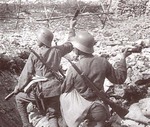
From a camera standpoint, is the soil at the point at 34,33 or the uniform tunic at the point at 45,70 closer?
the uniform tunic at the point at 45,70

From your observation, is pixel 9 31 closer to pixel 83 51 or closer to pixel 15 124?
pixel 15 124

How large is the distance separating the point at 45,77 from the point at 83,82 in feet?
4.31

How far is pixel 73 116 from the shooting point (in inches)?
175

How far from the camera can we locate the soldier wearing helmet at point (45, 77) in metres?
5.33

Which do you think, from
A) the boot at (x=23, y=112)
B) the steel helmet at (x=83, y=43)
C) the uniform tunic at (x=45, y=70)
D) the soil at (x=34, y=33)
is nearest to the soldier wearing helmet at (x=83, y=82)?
the steel helmet at (x=83, y=43)

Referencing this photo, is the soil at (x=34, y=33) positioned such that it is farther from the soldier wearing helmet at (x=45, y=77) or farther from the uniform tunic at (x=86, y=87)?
the uniform tunic at (x=86, y=87)

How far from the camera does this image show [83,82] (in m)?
4.25

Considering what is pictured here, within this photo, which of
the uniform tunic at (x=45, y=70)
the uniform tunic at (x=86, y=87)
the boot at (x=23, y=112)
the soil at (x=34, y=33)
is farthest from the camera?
the soil at (x=34, y=33)

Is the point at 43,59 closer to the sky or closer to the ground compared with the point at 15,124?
closer to the sky

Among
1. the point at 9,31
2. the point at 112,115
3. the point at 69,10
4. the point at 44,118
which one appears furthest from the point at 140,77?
the point at 69,10

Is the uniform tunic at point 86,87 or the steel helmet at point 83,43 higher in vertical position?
the steel helmet at point 83,43

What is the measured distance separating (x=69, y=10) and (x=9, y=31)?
5.52 meters

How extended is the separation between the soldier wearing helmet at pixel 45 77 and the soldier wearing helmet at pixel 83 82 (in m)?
0.96

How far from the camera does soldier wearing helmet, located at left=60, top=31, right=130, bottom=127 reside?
13.8 ft
